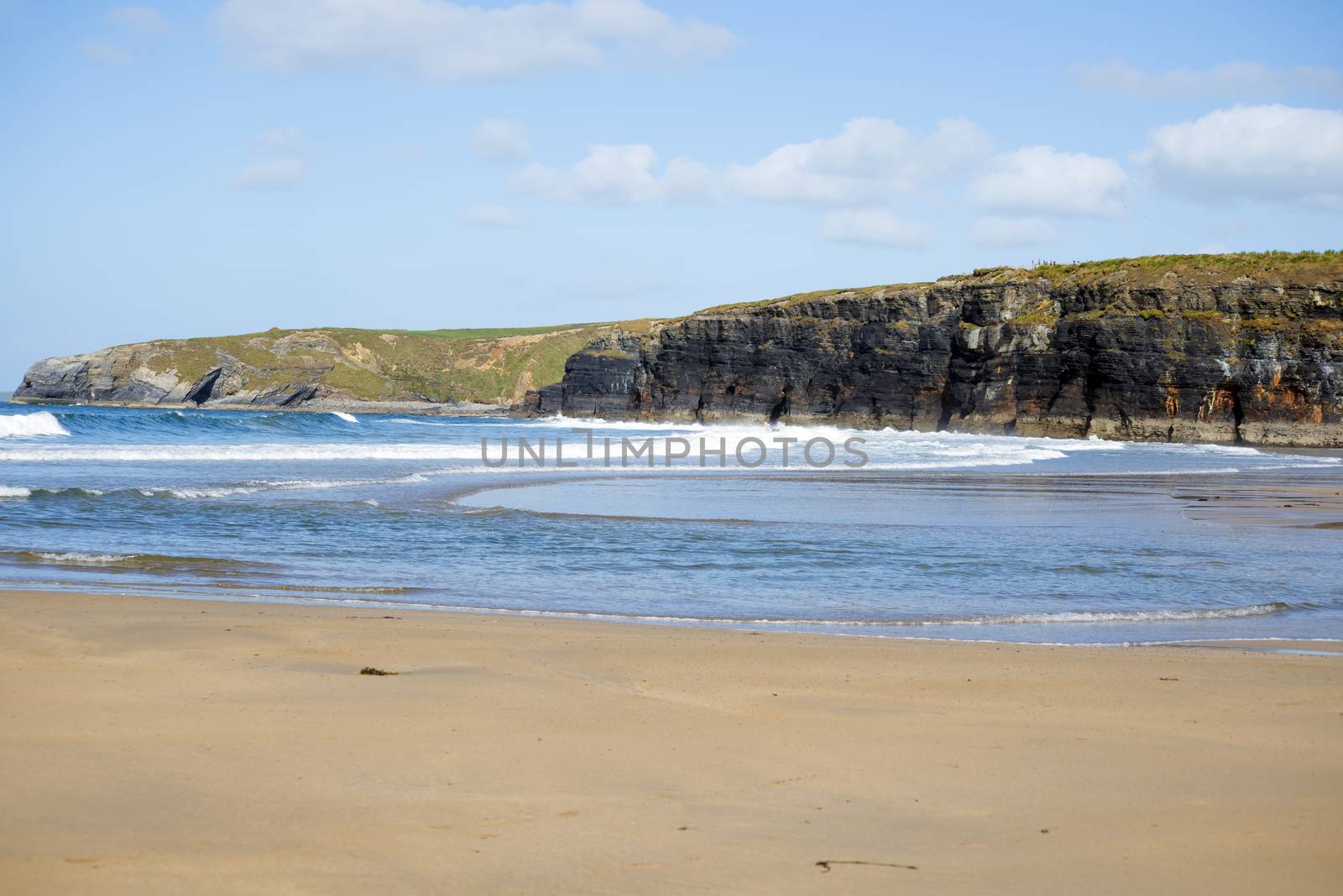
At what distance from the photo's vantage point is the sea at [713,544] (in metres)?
9.27

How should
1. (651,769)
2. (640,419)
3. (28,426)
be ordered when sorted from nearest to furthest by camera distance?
(651,769)
(28,426)
(640,419)

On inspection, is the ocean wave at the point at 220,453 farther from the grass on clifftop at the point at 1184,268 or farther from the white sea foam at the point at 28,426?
the grass on clifftop at the point at 1184,268

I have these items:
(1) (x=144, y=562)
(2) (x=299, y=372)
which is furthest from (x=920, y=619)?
(2) (x=299, y=372)

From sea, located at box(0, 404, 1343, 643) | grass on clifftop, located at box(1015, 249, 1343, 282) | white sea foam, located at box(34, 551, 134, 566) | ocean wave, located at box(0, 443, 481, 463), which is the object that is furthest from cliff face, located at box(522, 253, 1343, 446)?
white sea foam, located at box(34, 551, 134, 566)

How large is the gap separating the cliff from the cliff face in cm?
2686

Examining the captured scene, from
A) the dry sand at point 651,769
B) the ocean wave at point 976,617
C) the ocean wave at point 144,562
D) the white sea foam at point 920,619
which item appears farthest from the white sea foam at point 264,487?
the dry sand at point 651,769

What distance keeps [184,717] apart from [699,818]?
2691mm

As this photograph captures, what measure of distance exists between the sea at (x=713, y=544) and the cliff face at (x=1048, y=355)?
29.4 m

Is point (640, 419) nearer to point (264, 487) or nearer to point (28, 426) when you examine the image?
point (28, 426)

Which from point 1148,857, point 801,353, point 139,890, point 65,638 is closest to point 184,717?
point 139,890

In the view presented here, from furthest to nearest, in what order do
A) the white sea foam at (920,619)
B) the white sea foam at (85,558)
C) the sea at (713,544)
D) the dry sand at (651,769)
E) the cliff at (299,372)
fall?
the cliff at (299,372), the white sea foam at (85,558), the sea at (713,544), the white sea foam at (920,619), the dry sand at (651,769)

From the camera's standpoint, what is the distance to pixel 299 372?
127250mm

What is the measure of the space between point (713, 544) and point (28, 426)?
4133 centimetres

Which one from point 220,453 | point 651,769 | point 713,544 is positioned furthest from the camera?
Result: point 220,453
